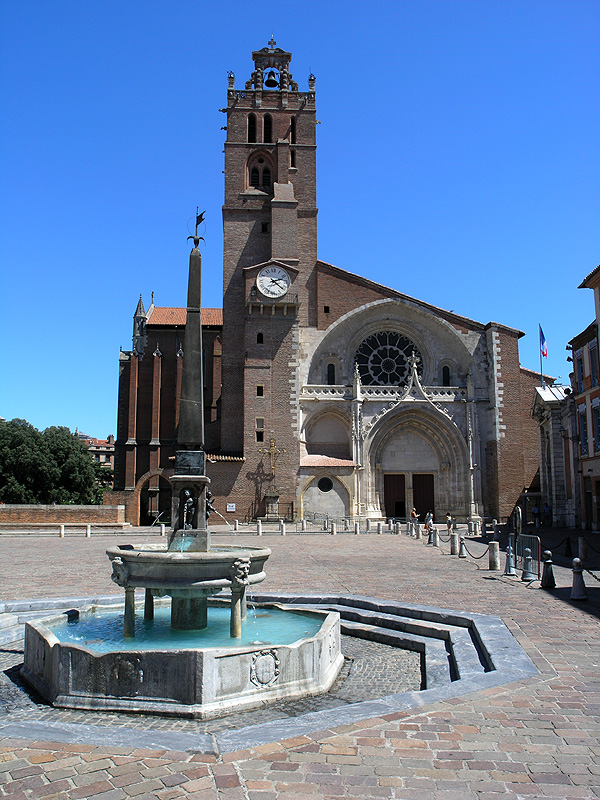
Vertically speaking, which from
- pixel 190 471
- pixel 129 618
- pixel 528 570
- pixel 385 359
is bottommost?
pixel 528 570

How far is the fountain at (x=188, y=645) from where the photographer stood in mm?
6020

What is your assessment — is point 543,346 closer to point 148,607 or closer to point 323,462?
point 323,462

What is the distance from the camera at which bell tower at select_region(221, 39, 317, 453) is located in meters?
39.5

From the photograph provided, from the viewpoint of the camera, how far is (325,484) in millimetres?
38969

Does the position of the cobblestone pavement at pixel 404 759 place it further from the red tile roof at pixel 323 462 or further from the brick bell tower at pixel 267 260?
the brick bell tower at pixel 267 260

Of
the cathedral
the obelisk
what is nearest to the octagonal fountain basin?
the obelisk

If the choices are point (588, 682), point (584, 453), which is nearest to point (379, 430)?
point (584, 453)

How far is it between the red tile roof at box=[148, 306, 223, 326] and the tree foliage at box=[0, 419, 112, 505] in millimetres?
11827

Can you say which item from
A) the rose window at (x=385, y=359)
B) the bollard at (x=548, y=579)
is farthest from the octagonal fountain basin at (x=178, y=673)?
the rose window at (x=385, y=359)

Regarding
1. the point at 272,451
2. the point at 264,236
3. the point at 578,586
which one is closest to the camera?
the point at 578,586

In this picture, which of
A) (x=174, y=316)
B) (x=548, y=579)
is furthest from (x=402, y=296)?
(x=548, y=579)

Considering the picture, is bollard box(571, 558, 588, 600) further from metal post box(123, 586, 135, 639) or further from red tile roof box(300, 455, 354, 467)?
red tile roof box(300, 455, 354, 467)

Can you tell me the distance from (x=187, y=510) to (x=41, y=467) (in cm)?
4338

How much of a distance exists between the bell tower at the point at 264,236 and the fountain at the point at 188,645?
29.5 metres
